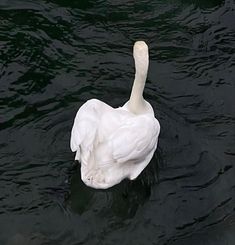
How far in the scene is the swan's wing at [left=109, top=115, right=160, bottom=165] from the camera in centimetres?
664

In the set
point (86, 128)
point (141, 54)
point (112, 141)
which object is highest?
point (141, 54)

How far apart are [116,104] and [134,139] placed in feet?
4.72

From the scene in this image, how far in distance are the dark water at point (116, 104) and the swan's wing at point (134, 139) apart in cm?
59

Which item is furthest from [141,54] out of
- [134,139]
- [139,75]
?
[134,139]

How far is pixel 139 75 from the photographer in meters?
7.20

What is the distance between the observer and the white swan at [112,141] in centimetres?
666

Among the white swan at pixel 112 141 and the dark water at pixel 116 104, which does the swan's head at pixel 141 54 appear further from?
the dark water at pixel 116 104

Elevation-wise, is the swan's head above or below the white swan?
above

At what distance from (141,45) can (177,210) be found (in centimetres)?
174

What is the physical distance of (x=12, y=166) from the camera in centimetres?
719

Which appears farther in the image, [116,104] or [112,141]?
[116,104]

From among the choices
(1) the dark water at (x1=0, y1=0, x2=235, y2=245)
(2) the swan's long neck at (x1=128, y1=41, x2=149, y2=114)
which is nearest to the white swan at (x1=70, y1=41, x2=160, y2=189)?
(2) the swan's long neck at (x1=128, y1=41, x2=149, y2=114)

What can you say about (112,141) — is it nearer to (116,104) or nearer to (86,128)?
(86,128)

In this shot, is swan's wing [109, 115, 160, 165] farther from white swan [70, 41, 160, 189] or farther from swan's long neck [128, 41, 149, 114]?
swan's long neck [128, 41, 149, 114]
